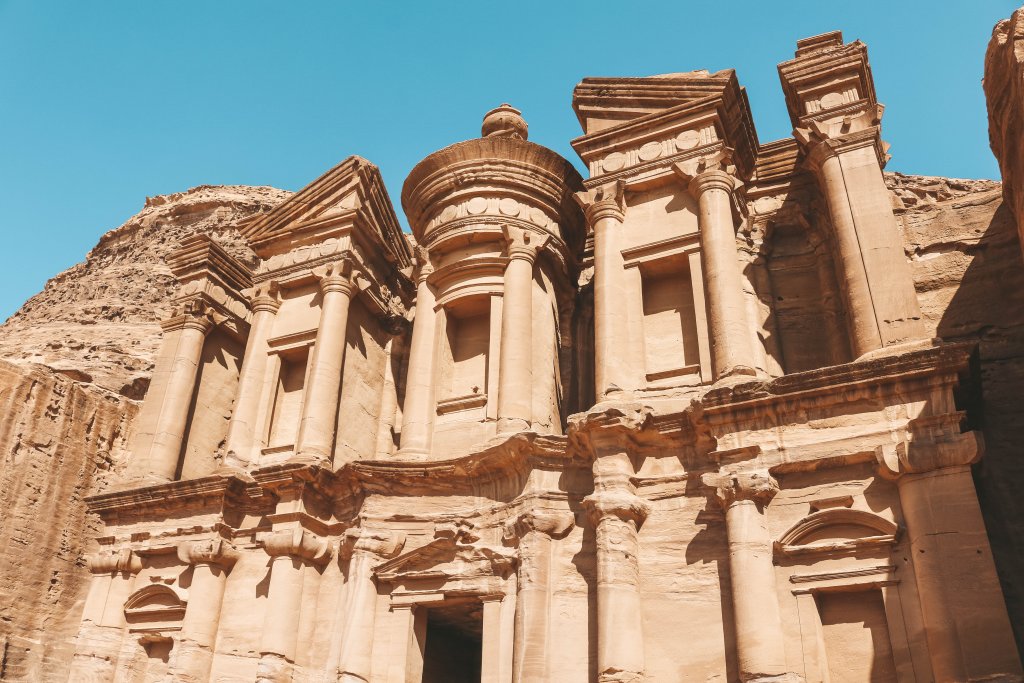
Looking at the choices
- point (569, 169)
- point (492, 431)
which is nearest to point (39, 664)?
point (492, 431)

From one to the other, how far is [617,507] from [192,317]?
11.6 m

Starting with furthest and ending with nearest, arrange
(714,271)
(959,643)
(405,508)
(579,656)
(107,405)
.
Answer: (107,405) < (405,508) < (714,271) < (579,656) < (959,643)

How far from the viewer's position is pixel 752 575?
10.2m

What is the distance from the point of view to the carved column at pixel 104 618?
14.9 metres

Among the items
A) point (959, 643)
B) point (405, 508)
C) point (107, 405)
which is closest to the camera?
point (959, 643)

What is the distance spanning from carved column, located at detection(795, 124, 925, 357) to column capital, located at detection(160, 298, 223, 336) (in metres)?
12.9

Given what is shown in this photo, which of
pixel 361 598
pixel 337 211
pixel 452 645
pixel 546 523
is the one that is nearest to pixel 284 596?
pixel 361 598

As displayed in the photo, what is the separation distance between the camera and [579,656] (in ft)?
37.0

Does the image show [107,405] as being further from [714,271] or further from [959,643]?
[959,643]

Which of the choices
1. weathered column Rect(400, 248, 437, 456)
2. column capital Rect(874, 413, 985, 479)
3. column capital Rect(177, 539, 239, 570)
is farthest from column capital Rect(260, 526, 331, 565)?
column capital Rect(874, 413, 985, 479)

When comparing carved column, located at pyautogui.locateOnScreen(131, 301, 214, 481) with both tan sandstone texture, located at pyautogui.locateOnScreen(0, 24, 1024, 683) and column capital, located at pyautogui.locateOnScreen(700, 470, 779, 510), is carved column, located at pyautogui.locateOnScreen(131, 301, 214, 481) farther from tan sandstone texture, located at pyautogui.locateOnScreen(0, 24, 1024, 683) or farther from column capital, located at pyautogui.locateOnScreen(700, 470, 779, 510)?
column capital, located at pyautogui.locateOnScreen(700, 470, 779, 510)

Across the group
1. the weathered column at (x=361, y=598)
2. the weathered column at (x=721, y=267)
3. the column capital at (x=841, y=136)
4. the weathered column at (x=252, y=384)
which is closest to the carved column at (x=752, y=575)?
the weathered column at (x=721, y=267)

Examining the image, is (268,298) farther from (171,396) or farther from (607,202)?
(607,202)

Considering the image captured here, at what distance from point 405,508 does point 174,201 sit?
116ft
